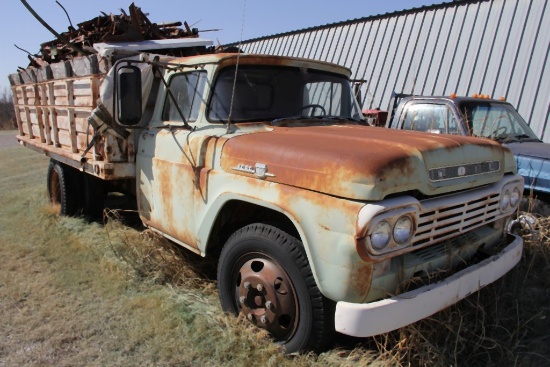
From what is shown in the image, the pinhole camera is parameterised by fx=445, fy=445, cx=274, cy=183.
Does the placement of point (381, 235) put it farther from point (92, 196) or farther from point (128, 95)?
point (92, 196)

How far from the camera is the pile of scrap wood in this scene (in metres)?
5.59

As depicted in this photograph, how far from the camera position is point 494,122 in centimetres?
545

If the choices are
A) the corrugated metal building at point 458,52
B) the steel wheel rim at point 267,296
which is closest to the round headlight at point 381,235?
the steel wheel rim at point 267,296

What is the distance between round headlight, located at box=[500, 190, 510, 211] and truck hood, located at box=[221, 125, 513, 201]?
0.17m

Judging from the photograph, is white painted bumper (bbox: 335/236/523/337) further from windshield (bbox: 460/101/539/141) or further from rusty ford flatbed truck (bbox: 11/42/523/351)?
windshield (bbox: 460/101/539/141)

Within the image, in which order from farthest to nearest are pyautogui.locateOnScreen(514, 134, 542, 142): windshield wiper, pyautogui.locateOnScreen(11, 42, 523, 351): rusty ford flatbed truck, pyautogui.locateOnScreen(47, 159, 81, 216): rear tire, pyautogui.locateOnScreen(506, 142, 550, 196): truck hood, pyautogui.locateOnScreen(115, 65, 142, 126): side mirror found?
1. pyautogui.locateOnScreen(47, 159, 81, 216): rear tire
2. pyautogui.locateOnScreen(514, 134, 542, 142): windshield wiper
3. pyautogui.locateOnScreen(506, 142, 550, 196): truck hood
4. pyautogui.locateOnScreen(115, 65, 142, 126): side mirror
5. pyautogui.locateOnScreen(11, 42, 523, 351): rusty ford flatbed truck

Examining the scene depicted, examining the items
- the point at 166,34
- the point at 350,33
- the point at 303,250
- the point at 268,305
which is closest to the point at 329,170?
the point at 303,250

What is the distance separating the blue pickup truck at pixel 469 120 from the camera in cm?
532

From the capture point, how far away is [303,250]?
8.84 ft

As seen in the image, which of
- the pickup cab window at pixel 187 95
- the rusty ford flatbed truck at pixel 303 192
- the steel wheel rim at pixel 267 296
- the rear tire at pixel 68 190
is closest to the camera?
the rusty ford flatbed truck at pixel 303 192

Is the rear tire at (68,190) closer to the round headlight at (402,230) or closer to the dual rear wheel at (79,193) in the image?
the dual rear wheel at (79,193)

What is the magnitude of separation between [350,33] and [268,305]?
10.4 m

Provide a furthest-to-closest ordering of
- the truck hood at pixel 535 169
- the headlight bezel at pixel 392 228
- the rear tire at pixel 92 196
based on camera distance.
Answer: the rear tire at pixel 92 196, the truck hood at pixel 535 169, the headlight bezel at pixel 392 228

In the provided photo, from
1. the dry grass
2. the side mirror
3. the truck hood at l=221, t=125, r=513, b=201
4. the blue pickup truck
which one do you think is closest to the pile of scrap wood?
the side mirror
